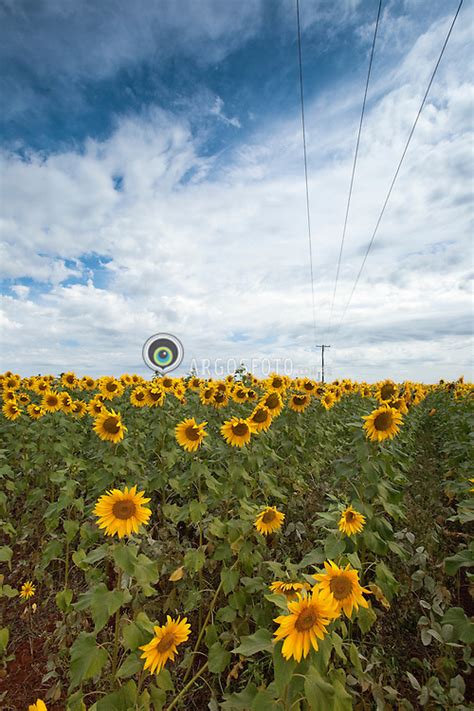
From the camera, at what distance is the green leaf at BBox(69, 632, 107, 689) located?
219cm

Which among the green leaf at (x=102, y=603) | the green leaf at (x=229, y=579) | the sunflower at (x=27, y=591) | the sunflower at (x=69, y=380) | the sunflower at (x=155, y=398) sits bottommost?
the sunflower at (x=27, y=591)

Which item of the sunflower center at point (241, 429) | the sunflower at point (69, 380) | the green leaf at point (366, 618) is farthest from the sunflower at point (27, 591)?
the sunflower at point (69, 380)

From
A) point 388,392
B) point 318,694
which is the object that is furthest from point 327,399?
point 318,694

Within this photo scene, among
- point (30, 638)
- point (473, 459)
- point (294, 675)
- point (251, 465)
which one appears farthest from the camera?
point (473, 459)

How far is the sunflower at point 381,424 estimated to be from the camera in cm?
382

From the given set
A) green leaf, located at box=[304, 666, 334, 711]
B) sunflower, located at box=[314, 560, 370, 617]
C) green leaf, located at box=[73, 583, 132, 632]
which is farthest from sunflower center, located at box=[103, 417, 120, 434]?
green leaf, located at box=[304, 666, 334, 711]

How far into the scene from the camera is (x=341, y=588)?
2.00 meters

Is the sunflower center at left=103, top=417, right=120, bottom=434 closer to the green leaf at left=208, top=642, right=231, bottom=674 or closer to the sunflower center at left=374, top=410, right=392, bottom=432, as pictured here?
the green leaf at left=208, top=642, right=231, bottom=674

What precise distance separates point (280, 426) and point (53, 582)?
11.9ft

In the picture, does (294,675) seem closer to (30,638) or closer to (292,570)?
(292,570)

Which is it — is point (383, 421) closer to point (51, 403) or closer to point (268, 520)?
point (268, 520)

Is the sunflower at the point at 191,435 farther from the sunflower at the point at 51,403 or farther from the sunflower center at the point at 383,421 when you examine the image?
the sunflower at the point at 51,403

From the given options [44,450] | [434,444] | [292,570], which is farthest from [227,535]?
[434,444]

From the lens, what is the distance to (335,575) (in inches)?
80.1
